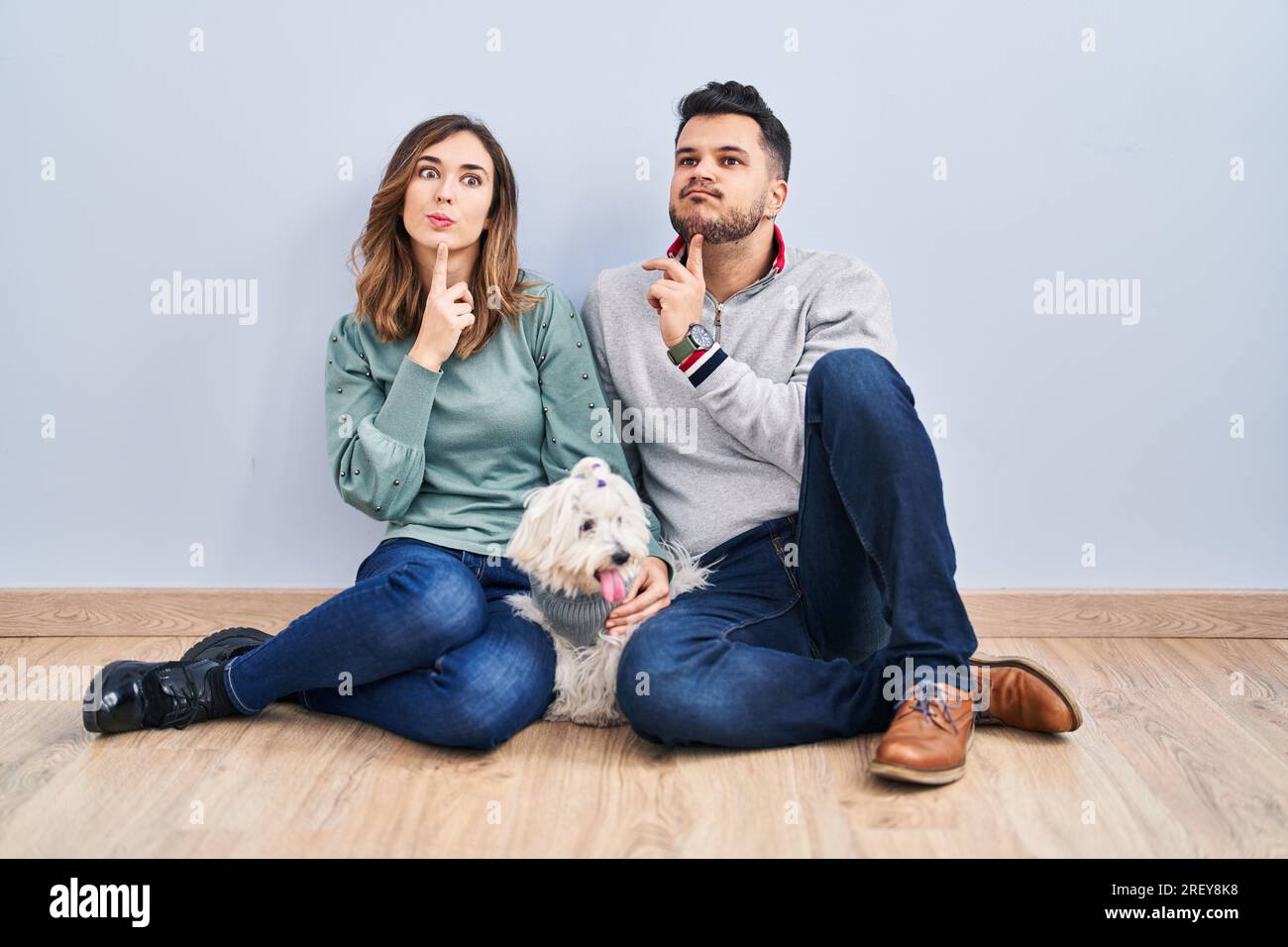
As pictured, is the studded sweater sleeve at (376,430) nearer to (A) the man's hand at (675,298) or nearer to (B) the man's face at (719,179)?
(A) the man's hand at (675,298)

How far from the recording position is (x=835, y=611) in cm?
184

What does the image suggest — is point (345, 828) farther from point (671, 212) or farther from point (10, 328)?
point (10, 328)

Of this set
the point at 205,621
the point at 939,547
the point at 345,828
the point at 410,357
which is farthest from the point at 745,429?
the point at 205,621

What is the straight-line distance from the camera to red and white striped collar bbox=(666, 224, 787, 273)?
6.58 ft

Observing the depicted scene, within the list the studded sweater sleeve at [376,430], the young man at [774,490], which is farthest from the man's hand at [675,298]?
the studded sweater sleeve at [376,430]

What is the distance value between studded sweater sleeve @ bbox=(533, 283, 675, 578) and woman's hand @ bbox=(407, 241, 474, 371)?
0.50 ft

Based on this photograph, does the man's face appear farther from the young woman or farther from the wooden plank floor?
the wooden plank floor

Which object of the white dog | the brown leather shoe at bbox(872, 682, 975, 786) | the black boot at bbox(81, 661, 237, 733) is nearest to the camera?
the brown leather shoe at bbox(872, 682, 975, 786)

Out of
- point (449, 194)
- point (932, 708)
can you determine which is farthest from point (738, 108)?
point (932, 708)

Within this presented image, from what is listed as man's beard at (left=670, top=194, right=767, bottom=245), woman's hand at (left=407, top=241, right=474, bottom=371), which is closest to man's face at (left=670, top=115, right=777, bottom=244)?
man's beard at (left=670, top=194, right=767, bottom=245)

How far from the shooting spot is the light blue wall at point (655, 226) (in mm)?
2158

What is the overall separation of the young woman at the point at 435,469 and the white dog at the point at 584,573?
1.5 inches

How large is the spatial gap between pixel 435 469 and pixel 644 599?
45 centimetres

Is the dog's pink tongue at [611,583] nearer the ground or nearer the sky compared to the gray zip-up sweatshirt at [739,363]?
nearer the ground
